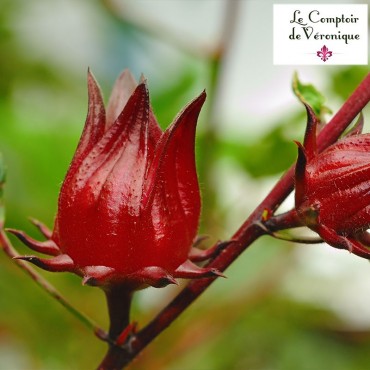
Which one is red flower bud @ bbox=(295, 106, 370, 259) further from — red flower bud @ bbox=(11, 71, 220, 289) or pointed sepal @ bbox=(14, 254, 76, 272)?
A: pointed sepal @ bbox=(14, 254, 76, 272)

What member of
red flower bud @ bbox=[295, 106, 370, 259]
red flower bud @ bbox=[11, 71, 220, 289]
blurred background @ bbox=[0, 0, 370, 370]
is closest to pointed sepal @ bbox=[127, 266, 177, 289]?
red flower bud @ bbox=[11, 71, 220, 289]

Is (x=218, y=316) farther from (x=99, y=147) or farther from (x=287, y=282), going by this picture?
(x=99, y=147)

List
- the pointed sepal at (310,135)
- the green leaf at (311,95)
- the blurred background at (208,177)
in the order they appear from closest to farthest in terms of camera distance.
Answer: the pointed sepal at (310,135) → the green leaf at (311,95) → the blurred background at (208,177)

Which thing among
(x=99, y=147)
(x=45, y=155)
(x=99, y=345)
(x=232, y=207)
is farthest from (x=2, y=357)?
(x=99, y=147)

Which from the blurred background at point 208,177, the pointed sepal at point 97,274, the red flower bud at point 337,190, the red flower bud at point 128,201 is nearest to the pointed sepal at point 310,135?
the red flower bud at point 337,190

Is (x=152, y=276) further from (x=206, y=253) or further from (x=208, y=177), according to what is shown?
(x=208, y=177)

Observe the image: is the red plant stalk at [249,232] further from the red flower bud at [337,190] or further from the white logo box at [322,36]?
the white logo box at [322,36]
